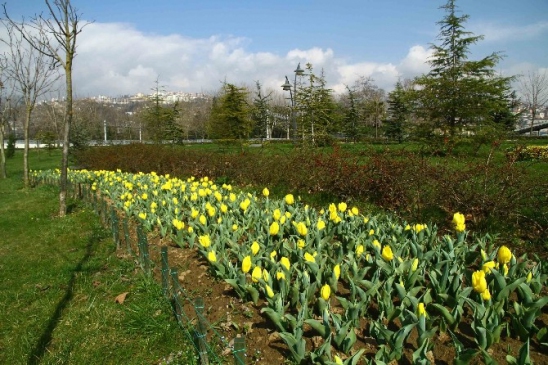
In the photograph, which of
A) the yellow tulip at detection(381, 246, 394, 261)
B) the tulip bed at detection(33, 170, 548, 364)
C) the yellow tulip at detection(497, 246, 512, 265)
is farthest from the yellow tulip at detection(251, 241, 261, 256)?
the yellow tulip at detection(497, 246, 512, 265)

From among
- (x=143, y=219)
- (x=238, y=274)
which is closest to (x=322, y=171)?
(x=143, y=219)

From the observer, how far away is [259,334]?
255cm

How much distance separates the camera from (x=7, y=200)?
11391mm

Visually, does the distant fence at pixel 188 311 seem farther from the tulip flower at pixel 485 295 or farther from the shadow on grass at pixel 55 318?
the tulip flower at pixel 485 295

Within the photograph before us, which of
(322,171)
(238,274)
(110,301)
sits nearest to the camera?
(238,274)

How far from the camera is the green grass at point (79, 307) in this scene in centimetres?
299

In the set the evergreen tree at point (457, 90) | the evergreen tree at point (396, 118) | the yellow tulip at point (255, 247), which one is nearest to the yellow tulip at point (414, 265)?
the yellow tulip at point (255, 247)

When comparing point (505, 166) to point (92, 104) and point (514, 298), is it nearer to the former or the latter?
point (514, 298)

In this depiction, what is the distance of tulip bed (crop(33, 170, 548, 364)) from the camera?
2.12 meters

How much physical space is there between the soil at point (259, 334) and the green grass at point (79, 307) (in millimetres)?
297

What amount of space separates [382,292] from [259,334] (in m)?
0.91

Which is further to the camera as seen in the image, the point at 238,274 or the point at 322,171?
the point at 322,171

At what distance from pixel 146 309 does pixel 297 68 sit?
15917 mm

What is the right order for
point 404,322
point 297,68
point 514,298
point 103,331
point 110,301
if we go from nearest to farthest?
point 404,322 < point 514,298 < point 103,331 < point 110,301 < point 297,68
